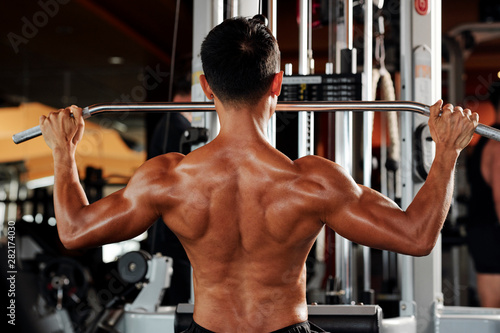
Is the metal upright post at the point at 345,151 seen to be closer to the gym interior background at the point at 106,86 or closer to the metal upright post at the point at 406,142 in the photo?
the metal upright post at the point at 406,142

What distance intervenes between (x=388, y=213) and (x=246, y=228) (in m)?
0.33

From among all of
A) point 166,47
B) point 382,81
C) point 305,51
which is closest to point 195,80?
point 305,51

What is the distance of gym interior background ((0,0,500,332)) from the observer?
212 inches

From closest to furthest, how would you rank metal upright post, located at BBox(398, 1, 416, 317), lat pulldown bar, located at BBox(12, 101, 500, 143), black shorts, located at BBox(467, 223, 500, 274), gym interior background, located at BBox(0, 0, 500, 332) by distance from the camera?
lat pulldown bar, located at BBox(12, 101, 500, 143) → metal upright post, located at BBox(398, 1, 416, 317) → black shorts, located at BBox(467, 223, 500, 274) → gym interior background, located at BBox(0, 0, 500, 332)

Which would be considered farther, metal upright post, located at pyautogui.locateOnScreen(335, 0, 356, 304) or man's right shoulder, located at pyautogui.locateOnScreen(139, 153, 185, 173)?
metal upright post, located at pyautogui.locateOnScreen(335, 0, 356, 304)

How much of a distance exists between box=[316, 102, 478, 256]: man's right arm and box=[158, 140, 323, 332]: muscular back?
57 millimetres

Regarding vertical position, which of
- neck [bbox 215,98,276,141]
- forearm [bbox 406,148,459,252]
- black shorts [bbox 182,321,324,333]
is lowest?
black shorts [bbox 182,321,324,333]

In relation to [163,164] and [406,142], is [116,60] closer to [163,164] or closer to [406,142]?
[406,142]

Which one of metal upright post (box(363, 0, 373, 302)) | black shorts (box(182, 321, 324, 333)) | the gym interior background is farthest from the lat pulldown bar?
the gym interior background

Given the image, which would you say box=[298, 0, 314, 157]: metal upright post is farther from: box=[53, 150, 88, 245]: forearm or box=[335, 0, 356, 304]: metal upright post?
box=[53, 150, 88, 245]: forearm

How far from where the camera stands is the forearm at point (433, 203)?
145 centimetres

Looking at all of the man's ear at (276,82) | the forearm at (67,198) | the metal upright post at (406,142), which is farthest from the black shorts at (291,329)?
the metal upright post at (406,142)

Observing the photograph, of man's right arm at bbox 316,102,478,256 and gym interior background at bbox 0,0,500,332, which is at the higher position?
gym interior background at bbox 0,0,500,332

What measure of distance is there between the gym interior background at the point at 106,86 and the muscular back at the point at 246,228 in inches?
93.8
